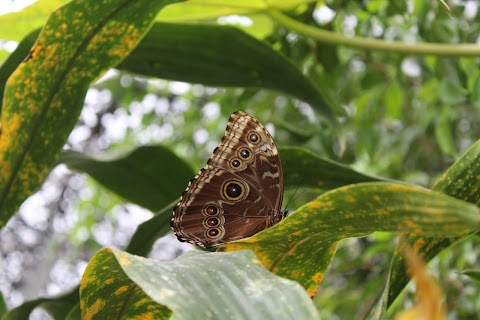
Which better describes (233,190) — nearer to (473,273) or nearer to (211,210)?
(211,210)

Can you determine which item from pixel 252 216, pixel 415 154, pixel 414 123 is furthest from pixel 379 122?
pixel 252 216

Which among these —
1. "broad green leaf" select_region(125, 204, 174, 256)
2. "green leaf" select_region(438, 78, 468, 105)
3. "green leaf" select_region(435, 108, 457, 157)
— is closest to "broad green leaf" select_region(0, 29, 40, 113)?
"broad green leaf" select_region(125, 204, 174, 256)

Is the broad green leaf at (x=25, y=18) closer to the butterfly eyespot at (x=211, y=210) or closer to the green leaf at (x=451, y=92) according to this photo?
the butterfly eyespot at (x=211, y=210)

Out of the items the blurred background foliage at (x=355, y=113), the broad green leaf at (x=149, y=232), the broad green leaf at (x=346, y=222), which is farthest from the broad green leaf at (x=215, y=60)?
the broad green leaf at (x=346, y=222)

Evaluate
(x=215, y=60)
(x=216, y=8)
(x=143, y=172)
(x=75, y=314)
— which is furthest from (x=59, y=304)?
(x=216, y=8)

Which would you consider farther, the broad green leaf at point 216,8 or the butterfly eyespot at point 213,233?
the broad green leaf at point 216,8

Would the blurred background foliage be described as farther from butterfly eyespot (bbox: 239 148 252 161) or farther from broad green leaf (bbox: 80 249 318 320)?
broad green leaf (bbox: 80 249 318 320)
